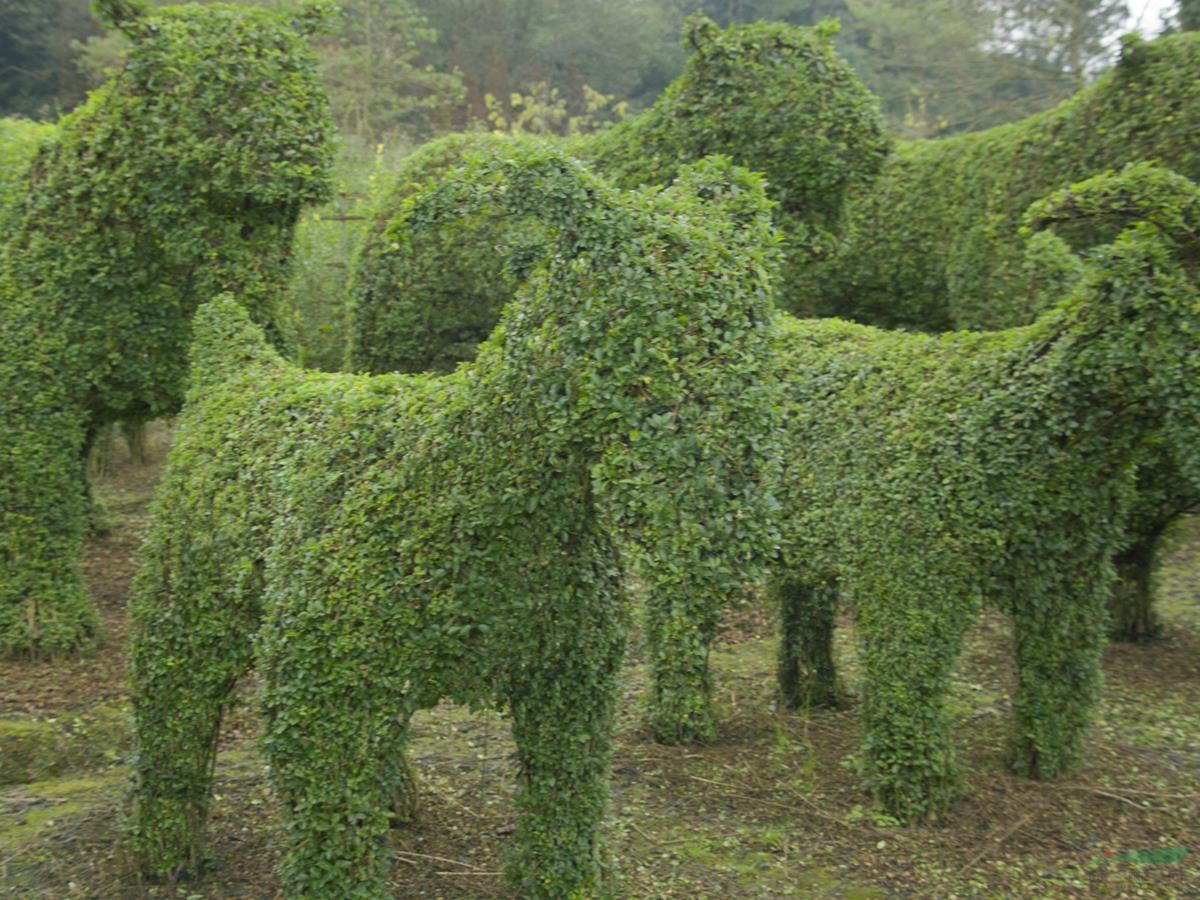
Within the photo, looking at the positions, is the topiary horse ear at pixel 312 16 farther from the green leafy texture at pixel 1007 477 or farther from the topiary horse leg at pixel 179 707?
the topiary horse leg at pixel 179 707

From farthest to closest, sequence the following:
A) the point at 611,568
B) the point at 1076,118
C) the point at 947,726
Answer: the point at 1076,118 < the point at 947,726 < the point at 611,568

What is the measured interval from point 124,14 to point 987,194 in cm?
789

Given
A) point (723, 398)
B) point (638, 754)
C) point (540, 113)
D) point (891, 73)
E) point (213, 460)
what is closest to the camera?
point (723, 398)

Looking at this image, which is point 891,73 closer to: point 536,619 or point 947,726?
point 947,726

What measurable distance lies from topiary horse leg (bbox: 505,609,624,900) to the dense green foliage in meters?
5.81

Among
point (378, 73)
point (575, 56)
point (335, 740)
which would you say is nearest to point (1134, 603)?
point (335, 740)

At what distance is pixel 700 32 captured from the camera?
9.69 m

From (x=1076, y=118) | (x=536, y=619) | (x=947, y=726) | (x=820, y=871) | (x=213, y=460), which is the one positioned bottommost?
(x=820, y=871)

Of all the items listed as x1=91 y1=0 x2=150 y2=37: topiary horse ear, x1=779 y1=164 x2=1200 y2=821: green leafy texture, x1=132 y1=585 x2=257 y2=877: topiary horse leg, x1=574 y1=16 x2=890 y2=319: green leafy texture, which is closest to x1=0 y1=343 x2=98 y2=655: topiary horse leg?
x1=91 y1=0 x2=150 y2=37: topiary horse ear

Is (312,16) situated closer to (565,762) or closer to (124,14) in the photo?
(124,14)

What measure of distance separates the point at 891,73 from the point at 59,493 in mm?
24287

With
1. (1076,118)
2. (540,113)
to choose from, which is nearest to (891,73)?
(540,113)

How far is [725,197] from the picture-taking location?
4.16 meters

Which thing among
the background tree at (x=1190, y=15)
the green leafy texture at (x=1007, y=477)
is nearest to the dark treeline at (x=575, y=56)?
the background tree at (x=1190, y=15)
